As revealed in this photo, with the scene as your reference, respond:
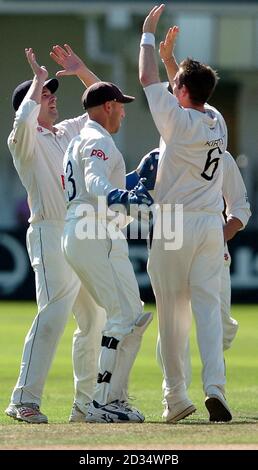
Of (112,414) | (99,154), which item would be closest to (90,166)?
(99,154)

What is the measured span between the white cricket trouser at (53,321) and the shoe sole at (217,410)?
3.46ft

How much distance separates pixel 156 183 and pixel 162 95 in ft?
2.18

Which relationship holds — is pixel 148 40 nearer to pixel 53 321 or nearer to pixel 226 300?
pixel 53 321

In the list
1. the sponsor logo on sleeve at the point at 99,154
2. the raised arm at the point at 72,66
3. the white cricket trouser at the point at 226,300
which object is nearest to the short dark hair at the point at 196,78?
the sponsor logo on sleeve at the point at 99,154

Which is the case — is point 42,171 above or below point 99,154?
below

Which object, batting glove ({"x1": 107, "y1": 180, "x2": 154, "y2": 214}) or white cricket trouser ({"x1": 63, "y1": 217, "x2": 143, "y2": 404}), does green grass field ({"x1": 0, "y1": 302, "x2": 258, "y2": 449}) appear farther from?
batting glove ({"x1": 107, "y1": 180, "x2": 154, "y2": 214})

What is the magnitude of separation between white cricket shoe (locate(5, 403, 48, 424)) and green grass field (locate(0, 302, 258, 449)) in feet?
0.25

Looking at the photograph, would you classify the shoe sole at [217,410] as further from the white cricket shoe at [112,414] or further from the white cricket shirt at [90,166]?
the white cricket shirt at [90,166]

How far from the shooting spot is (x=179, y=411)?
26.2 feet

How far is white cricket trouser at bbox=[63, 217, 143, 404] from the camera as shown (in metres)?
7.64

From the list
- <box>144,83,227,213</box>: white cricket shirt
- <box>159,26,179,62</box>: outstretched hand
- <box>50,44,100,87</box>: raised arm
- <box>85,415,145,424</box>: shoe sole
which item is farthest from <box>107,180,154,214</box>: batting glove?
<box>50,44,100,87</box>: raised arm

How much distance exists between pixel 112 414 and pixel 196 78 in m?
2.26

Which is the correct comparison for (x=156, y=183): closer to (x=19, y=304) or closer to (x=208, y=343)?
(x=208, y=343)

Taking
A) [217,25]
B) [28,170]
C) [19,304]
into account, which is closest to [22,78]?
[217,25]
